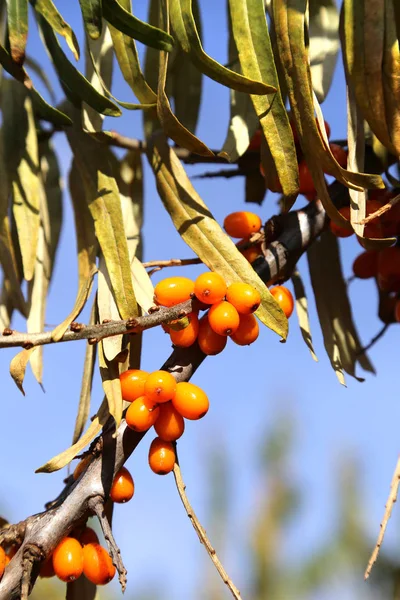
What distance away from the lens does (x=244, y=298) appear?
93 centimetres

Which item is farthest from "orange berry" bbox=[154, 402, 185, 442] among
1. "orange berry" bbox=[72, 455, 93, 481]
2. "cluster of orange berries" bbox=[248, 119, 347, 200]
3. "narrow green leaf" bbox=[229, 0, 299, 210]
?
"cluster of orange berries" bbox=[248, 119, 347, 200]

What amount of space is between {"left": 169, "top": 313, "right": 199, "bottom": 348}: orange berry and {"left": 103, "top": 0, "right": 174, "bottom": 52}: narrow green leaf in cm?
41

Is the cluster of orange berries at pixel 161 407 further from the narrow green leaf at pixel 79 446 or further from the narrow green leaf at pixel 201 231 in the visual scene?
the narrow green leaf at pixel 201 231

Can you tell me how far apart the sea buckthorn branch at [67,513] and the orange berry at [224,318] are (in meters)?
0.19

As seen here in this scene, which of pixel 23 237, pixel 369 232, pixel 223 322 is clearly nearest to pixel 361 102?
pixel 369 232

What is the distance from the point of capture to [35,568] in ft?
2.99

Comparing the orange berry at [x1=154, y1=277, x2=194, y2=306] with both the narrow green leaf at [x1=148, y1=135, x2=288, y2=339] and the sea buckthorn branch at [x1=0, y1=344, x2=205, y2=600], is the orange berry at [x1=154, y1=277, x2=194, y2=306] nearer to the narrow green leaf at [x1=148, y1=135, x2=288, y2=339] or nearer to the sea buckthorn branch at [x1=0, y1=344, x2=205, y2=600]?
the narrow green leaf at [x1=148, y1=135, x2=288, y2=339]

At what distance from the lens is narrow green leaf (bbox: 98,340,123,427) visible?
899mm

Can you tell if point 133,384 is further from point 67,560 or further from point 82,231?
point 82,231

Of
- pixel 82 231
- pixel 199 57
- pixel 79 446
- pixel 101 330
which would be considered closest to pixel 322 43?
pixel 199 57

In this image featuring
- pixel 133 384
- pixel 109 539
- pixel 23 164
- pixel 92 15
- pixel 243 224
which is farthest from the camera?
pixel 23 164

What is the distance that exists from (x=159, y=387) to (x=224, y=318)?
0.42ft

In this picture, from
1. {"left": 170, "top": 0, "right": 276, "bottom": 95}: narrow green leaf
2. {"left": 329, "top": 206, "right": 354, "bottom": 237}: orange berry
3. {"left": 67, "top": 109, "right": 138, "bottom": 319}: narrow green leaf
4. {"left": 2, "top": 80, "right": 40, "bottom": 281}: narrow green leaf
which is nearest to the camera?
{"left": 170, "top": 0, "right": 276, "bottom": 95}: narrow green leaf

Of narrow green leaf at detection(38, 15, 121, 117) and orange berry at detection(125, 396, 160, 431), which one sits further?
narrow green leaf at detection(38, 15, 121, 117)
